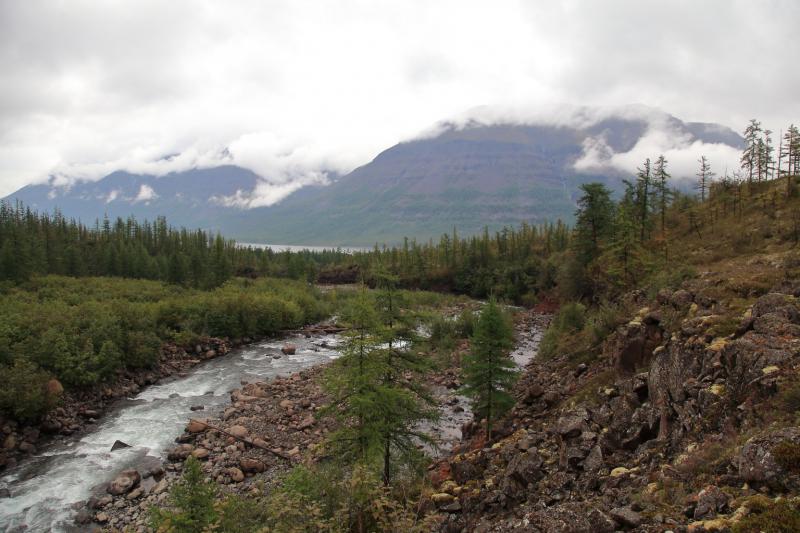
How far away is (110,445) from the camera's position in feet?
76.0

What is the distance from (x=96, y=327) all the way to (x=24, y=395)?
10.7 meters

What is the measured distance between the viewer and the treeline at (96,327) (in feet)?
84.3

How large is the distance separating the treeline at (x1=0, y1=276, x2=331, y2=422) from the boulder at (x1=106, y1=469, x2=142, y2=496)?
8.92 m

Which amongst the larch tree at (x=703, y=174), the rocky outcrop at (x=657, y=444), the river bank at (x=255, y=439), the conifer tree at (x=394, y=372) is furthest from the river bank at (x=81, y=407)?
Result: the larch tree at (x=703, y=174)

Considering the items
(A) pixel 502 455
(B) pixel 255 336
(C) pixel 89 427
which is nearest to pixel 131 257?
(B) pixel 255 336

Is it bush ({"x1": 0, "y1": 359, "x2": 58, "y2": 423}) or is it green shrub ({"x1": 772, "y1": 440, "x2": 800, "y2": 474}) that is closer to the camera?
green shrub ({"x1": 772, "y1": 440, "x2": 800, "y2": 474})

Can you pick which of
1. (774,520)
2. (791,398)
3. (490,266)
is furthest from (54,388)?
(490,266)

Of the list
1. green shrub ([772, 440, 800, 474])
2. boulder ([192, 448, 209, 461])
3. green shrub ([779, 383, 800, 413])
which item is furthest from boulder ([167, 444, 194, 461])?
green shrub ([779, 383, 800, 413])

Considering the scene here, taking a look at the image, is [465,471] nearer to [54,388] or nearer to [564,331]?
[564,331]

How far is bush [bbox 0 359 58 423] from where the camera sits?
23.3 metres

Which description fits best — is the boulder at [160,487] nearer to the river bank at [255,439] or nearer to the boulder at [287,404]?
the river bank at [255,439]

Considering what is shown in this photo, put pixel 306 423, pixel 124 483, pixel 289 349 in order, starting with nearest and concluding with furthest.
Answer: pixel 124 483, pixel 306 423, pixel 289 349

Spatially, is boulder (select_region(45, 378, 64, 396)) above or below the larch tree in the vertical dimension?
below

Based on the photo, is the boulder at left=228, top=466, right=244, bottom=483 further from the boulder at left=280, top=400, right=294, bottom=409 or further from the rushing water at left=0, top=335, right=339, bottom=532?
the boulder at left=280, top=400, right=294, bottom=409
